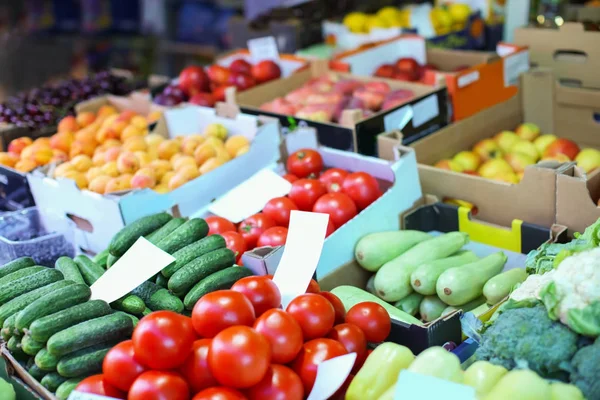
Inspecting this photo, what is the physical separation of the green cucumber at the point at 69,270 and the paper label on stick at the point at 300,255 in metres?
0.58

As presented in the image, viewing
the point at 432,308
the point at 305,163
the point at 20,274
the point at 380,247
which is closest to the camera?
the point at 20,274

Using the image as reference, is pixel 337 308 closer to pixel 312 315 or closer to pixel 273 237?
pixel 312 315

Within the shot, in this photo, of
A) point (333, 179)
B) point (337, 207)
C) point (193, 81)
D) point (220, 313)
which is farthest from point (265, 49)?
point (220, 313)

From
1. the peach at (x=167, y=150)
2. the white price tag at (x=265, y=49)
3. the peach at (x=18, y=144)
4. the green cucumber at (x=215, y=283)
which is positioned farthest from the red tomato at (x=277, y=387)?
the white price tag at (x=265, y=49)

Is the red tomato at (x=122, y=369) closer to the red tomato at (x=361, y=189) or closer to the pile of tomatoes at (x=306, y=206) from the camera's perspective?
the pile of tomatoes at (x=306, y=206)

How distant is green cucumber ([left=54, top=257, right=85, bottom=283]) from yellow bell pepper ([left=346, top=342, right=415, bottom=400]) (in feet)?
2.91

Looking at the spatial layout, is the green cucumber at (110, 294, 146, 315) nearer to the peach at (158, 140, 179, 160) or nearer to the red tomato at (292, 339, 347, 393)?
the red tomato at (292, 339, 347, 393)

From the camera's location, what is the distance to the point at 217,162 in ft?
9.05

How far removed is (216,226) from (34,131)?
1.57 m

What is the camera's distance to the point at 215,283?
1.83 meters

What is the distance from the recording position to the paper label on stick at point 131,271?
1.84m

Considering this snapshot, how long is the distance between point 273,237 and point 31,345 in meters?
0.85

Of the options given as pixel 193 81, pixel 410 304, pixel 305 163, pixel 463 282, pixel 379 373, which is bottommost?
pixel 410 304

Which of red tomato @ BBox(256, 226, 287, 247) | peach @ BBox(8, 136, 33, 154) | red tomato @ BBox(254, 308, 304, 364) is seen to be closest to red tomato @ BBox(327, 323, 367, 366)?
red tomato @ BBox(254, 308, 304, 364)
